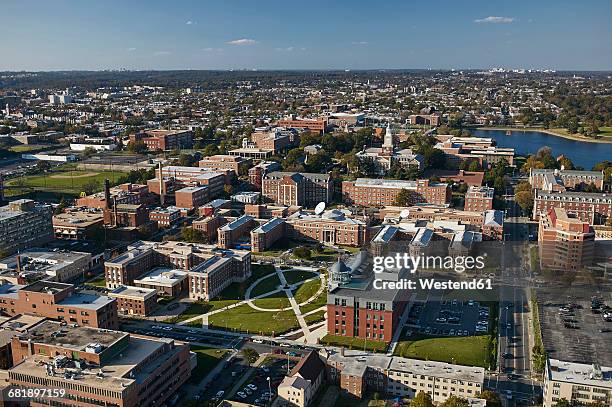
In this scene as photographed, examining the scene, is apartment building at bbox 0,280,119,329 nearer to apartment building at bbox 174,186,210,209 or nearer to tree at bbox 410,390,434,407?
tree at bbox 410,390,434,407

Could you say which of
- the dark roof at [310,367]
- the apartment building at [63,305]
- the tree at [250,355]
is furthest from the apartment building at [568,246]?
the apartment building at [63,305]

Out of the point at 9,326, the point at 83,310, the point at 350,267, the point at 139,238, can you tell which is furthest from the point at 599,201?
the point at 9,326

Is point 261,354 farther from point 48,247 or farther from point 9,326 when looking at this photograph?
point 48,247

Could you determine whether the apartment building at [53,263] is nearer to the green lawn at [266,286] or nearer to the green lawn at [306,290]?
the green lawn at [266,286]

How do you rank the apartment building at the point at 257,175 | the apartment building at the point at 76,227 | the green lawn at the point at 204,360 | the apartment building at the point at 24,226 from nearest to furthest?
the green lawn at the point at 204,360 < the apartment building at the point at 24,226 < the apartment building at the point at 76,227 < the apartment building at the point at 257,175

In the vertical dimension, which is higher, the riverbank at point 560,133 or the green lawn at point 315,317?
the riverbank at point 560,133

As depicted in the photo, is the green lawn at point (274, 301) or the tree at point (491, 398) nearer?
the tree at point (491, 398)
